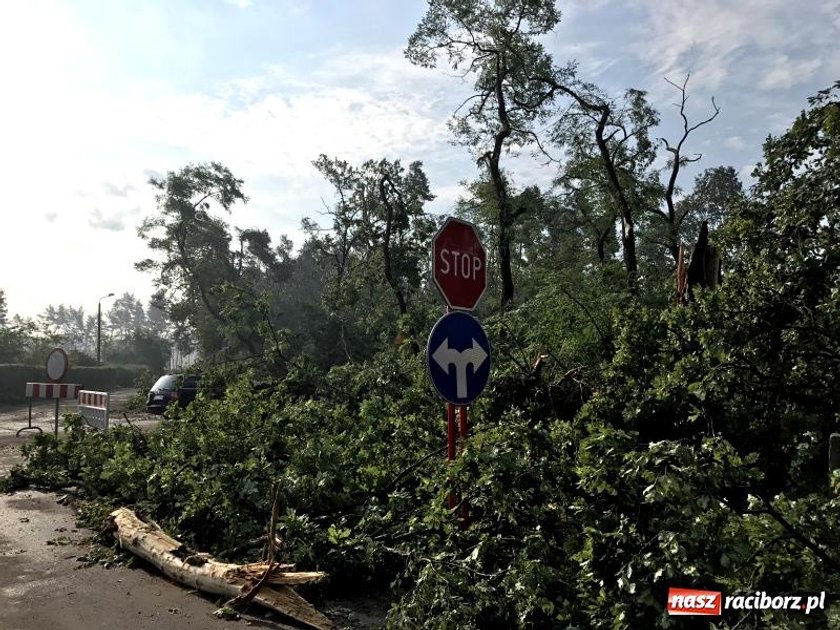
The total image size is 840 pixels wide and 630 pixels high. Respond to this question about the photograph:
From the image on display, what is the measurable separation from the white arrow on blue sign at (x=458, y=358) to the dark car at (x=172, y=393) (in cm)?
1728

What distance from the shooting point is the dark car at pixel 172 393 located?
2066 centimetres

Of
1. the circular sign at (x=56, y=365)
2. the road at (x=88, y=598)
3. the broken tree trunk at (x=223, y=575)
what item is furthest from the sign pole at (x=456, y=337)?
the circular sign at (x=56, y=365)

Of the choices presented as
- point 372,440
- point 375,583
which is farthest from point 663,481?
point 372,440

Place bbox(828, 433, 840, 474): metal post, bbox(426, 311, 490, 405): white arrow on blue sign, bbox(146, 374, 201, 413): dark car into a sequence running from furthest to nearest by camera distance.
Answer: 1. bbox(146, 374, 201, 413): dark car
2. bbox(426, 311, 490, 405): white arrow on blue sign
3. bbox(828, 433, 840, 474): metal post

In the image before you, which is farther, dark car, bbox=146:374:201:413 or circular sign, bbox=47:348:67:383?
dark car, bbox=146:374:201:413

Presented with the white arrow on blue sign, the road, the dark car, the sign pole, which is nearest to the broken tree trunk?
the road

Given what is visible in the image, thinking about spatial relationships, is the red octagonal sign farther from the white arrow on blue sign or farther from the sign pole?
the white arrow on blue sign

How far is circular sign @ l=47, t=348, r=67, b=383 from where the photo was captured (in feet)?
43.0

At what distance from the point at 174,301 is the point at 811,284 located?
45.8 meters

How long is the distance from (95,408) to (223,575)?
25.1 feet

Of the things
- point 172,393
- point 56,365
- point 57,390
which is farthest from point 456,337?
point 172,393

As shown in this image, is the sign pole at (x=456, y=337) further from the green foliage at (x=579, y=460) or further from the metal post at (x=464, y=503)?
the green foliage at (x=579, y=460)

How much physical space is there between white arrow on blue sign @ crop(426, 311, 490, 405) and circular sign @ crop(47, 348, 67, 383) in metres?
11.3

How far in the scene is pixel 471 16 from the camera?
64.6 ft
